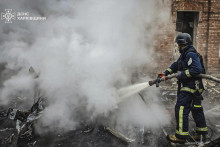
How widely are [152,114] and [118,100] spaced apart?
928 mm

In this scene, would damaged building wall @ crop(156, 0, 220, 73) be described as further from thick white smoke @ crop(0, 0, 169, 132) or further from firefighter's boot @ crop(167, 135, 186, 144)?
firefighter's boot @ crop(167, 135, 186, 144)

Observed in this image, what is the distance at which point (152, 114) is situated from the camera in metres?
4.66

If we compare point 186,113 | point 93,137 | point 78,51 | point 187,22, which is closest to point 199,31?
point 187,22

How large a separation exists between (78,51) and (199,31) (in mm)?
4811

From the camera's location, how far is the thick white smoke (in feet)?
14.5

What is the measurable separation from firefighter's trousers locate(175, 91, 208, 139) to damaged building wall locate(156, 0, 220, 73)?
3.55 m

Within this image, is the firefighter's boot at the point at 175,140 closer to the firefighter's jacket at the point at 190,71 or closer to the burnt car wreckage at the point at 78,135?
the burnt car wreckage at the point at 78,135

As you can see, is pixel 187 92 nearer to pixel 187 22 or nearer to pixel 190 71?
pixel 190 71

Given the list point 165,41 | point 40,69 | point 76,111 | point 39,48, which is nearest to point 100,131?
point 76,111

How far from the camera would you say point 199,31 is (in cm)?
691

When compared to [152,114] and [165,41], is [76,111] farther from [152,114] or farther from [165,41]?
[165,41]

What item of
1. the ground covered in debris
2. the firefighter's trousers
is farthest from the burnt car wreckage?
the firefighter's trousers

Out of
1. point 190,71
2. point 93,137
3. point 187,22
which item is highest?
point 187,22

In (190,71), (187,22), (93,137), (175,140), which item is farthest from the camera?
(187,22)
